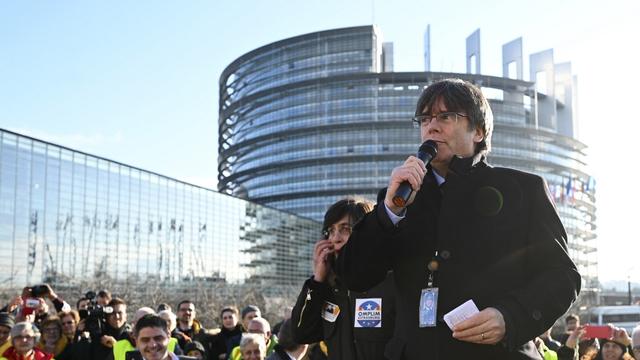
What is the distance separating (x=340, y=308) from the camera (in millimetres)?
3928

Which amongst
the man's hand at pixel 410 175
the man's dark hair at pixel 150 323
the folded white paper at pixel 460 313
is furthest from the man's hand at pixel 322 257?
the man's dark hair at pixel 150 323

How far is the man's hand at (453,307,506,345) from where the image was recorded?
1924 millimetres

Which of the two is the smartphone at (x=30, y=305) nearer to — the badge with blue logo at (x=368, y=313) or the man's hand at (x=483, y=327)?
the badge with blue logo at (x=368, y=313)

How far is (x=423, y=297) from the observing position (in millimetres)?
2105

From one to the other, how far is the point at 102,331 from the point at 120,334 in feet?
1.03

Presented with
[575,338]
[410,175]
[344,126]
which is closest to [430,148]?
[410,175]

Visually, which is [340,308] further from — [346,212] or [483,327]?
[483,327]

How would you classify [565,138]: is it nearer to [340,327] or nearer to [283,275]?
[283,275]

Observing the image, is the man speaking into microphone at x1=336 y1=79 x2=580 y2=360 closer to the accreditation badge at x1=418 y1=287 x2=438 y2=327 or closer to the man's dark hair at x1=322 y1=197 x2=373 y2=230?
the accreditation badge at x1=418 y1=287 x2=438 y2=327

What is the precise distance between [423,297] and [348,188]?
329ft

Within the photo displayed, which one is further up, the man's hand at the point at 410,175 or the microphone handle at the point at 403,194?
the man's hand at the point at 410,175

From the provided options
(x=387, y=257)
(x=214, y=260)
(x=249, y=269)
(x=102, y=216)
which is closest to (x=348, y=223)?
(x=387, y=257)

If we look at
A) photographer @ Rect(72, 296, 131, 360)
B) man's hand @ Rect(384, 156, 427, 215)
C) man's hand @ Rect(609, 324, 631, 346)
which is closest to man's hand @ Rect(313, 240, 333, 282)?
man's hand @ Rect(384, 156, 427, 215)

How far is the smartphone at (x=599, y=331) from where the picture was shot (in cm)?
809
